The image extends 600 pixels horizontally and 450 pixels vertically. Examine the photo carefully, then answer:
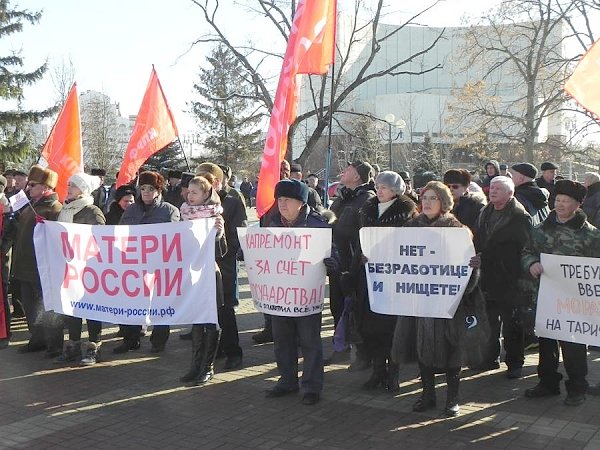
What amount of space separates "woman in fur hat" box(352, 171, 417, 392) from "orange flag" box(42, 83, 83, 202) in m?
5.50

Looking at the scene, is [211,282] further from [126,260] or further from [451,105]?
[451,105]

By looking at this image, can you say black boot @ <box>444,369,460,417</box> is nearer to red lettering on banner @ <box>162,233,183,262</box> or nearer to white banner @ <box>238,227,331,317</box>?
white banner @ <box>238,227,331,317</box>

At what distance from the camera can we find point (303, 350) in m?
5.93

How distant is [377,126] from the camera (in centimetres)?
6219

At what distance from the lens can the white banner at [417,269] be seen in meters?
5.35

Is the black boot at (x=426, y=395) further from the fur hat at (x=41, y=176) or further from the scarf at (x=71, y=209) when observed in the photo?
the fur hat at (x=41, y=176)

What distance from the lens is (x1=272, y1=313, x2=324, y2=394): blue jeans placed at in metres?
5.86

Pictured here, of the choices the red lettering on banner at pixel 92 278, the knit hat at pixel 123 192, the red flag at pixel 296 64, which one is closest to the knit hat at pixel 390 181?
the red flag at pixel 296 64

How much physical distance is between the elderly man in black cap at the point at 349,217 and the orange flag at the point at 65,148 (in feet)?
15.3

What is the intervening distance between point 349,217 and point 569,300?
7.11ft

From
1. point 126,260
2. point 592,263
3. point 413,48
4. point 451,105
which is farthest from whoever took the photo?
point 413,48

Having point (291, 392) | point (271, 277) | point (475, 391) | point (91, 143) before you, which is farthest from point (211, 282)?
point (91, 143)

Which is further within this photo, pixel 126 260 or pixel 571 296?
pixel 126 260

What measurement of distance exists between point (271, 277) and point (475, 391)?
2.15m
